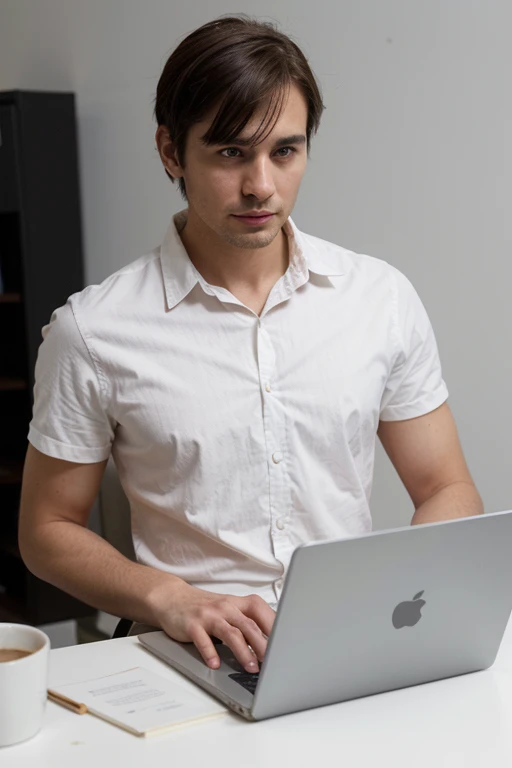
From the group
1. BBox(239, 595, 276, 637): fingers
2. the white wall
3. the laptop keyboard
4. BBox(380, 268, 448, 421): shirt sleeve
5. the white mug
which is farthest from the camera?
the white wall

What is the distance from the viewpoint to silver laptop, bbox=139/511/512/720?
934 millimetres

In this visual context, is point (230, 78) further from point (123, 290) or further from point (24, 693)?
point (24, 693)

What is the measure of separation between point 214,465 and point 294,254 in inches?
14.8

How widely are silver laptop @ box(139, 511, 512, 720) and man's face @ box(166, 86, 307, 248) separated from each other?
2.09 ft

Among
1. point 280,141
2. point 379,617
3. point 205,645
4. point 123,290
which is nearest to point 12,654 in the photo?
point 205,645

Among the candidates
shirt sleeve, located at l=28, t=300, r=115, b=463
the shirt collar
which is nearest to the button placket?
the shirt collar

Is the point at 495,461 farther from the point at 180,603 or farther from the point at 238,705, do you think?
the point at 238,705

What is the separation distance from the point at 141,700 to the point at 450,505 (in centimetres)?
69

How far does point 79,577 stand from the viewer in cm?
147

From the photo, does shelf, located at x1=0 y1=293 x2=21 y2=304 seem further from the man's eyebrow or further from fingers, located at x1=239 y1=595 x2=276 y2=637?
fingers, located at x1=239 y1=595 x2=276 y2=637

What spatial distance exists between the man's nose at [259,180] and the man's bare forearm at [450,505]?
1.81 feet

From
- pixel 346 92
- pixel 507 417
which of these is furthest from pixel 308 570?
pixel 346 92

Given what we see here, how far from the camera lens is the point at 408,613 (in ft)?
3.32

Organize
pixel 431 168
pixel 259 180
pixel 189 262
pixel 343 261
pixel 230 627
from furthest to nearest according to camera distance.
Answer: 1. pixel 431 168
2. pixel 343 261
3. pixel 189 262
4. pixel 259 180
5. pixel 230 627
